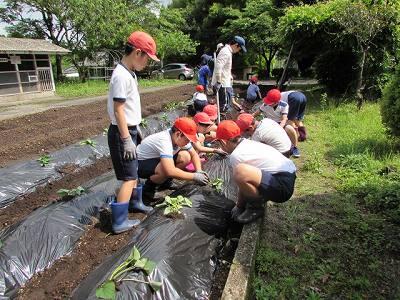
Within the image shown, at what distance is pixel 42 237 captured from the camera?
300 centimetres

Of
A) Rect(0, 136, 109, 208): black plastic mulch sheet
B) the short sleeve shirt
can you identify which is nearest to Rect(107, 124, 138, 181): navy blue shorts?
Rect(0, 136, 109, 208): black plastic mulch sheet

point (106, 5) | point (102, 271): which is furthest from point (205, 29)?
point (102, 271)

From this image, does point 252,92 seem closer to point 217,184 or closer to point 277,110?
point 277,110

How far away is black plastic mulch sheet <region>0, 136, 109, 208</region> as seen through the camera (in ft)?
13.6

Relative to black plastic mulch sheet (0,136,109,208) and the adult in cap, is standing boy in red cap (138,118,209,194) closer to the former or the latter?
black plastic mulch sheet (0,136,109,208)

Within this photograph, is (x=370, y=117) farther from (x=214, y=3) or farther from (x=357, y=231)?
(x=214, y=3)

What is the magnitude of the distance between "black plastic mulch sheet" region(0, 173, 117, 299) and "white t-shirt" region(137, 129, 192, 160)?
2.21 feet

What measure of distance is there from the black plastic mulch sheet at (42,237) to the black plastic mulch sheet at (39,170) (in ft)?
3.09

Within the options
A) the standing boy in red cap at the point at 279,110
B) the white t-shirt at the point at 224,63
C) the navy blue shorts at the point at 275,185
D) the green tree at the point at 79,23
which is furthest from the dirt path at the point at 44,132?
the green tree at the point at 79,23

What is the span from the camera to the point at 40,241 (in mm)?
2951

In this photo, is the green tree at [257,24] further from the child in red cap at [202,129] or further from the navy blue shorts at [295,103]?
the child in red cap at [202,129]

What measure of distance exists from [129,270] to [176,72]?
26129 millimetres

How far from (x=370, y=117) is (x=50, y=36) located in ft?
77.2

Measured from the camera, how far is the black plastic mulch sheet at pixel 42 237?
2602 millimetres
